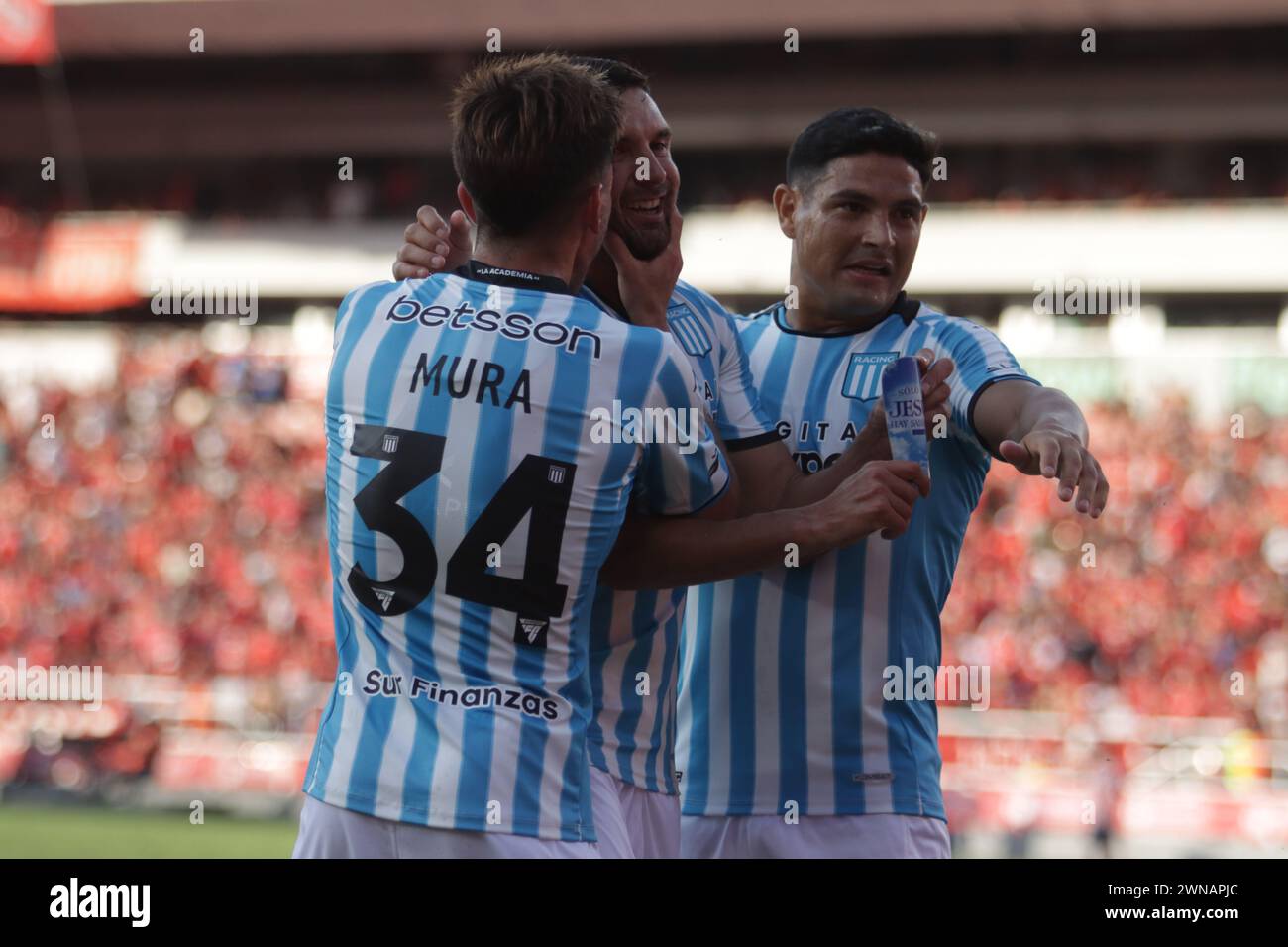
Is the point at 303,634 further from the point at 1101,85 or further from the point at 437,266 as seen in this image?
the point at 437,266

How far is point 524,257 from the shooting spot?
2.86 m

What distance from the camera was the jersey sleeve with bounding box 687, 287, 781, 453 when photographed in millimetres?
3430

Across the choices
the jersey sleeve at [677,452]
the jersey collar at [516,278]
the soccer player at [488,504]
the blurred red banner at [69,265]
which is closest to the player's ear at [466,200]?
the soccer player at [488,504]

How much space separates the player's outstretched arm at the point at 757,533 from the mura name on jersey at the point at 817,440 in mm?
464

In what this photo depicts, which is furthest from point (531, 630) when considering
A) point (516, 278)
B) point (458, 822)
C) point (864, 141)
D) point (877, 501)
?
point (864, 141)

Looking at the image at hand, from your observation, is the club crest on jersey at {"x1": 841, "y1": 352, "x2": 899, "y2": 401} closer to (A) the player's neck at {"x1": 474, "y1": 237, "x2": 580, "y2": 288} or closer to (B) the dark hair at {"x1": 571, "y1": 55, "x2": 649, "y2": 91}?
(B) the dark hair at {"x1": 571, "y1": 55, "x2": 649, "y2": 91}

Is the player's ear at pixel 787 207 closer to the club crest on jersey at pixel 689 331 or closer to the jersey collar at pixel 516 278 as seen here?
the club crest on jersey at pixel 689 331

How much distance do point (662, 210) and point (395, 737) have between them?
136cm

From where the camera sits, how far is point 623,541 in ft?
9.66

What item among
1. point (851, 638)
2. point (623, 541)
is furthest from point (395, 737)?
point (851, 638)

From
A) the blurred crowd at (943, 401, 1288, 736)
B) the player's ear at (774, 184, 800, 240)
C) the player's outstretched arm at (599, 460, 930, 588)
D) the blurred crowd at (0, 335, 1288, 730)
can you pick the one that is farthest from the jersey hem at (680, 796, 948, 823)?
the blurred crowd at (0, 335, 1288, 730)

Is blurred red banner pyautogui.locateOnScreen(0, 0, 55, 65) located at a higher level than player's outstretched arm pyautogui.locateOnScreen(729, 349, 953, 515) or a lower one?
higher

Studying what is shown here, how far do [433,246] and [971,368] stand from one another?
4.16 feet

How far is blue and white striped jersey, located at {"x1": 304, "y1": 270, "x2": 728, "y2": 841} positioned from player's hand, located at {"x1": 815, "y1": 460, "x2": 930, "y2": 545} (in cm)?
45
